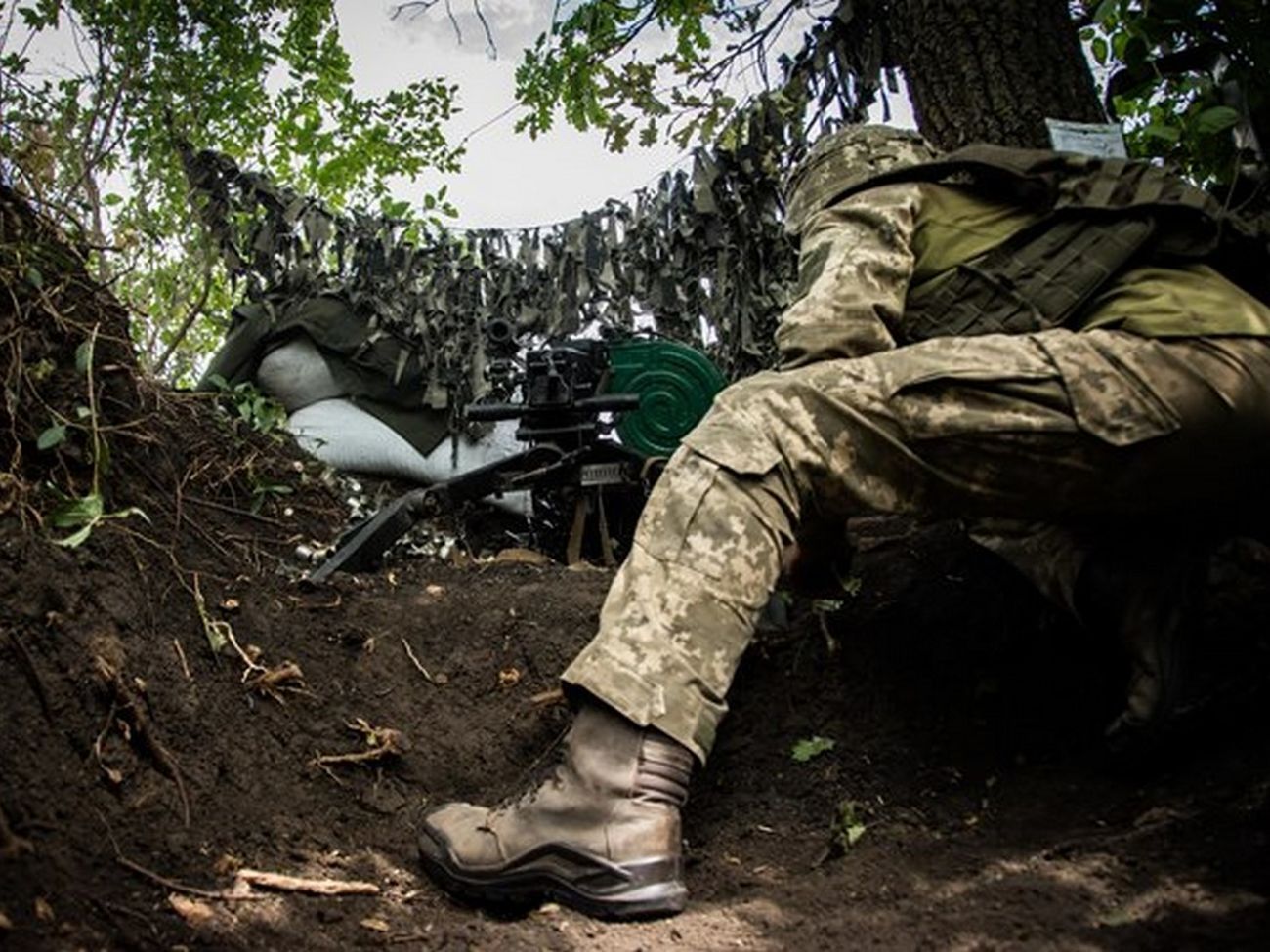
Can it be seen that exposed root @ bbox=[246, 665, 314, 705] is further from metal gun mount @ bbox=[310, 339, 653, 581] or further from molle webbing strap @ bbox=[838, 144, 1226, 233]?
molle webbing strap @ bbox=[838, 144, 1226, 233]

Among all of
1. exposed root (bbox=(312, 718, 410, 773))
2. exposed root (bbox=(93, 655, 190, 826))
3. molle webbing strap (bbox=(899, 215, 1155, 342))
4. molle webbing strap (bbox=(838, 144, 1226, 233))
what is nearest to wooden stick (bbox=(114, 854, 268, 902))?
exposed root (bbox=(93, 655, 190, 826))

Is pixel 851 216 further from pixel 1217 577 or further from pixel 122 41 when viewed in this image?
pixel 122 41

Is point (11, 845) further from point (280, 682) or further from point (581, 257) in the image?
point (581, 257)

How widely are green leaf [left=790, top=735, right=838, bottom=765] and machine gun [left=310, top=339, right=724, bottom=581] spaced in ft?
4.75

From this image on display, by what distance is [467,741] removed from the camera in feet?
8.73

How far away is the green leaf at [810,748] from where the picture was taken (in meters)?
2.52

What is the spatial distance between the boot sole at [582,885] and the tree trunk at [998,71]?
2599mm

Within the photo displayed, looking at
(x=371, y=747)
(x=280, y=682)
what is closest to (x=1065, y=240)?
(x=371, y=747)

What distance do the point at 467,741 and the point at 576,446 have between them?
1.57 metres

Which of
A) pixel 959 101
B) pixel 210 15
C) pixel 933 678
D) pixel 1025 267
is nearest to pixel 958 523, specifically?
pixel 933 678

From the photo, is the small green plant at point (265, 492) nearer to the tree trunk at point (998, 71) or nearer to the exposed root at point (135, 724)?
the exposed root at point (135, 724)

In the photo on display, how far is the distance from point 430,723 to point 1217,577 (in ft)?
5.81

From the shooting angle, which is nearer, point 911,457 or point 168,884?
point 168,884

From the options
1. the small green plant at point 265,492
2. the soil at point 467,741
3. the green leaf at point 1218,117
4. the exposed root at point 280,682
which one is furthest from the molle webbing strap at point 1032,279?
the small green plant at point 265,492
